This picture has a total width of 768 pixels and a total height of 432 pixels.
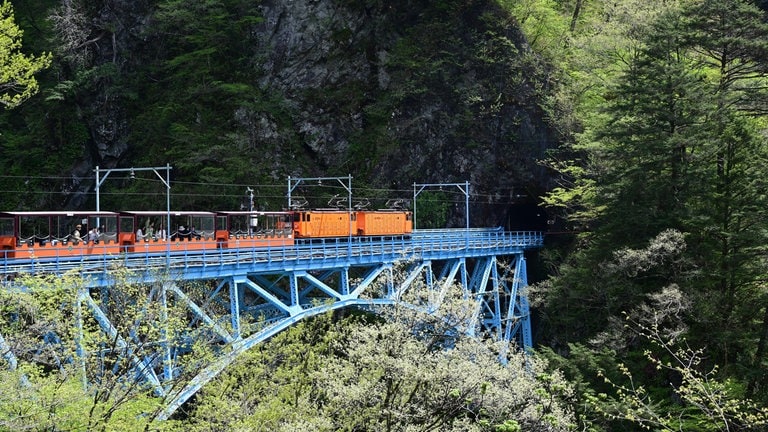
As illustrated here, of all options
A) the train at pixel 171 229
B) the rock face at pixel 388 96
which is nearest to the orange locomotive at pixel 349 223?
the train at pixel 171 229

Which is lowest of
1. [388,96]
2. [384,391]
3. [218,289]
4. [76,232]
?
[384,391]

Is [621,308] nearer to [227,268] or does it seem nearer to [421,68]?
[227,268]

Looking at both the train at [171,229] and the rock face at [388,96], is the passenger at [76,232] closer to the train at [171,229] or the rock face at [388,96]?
the train at [171,229]

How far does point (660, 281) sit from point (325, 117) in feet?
92.7

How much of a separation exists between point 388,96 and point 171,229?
831 inches

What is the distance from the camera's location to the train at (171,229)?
95.6ft

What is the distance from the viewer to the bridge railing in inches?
915

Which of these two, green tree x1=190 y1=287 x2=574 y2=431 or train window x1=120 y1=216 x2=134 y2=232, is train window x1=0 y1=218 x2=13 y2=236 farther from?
green tree x1=190 y1=287 x2=574 y2=431

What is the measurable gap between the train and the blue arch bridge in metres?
1.22

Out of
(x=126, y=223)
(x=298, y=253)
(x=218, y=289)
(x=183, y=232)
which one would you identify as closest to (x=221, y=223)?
(x=183, y=232)

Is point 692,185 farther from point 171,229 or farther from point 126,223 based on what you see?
point 171,229

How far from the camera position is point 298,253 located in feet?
104

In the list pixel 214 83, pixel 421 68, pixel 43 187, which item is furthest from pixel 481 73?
pixel 43 187

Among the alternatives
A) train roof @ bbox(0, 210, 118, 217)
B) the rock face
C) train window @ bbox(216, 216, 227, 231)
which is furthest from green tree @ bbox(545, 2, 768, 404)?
train roof @ bbox(0, 210, 118, 217)
